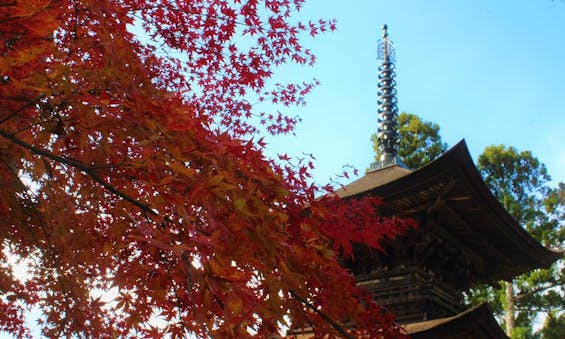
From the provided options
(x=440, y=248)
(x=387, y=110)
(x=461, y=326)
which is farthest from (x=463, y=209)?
(x=387, y=110)

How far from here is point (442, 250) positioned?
8.41 meters

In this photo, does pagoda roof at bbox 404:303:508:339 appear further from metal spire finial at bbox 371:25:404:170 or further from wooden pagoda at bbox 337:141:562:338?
metal spire finial at bbox 371:25:404:170

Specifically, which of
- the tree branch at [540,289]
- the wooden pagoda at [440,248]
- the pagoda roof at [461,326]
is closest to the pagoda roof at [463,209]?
the wooden pagoda at [440,248]

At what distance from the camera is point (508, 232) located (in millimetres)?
8867

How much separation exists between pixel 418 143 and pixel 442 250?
11.5 m

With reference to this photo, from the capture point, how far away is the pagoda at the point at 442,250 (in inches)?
277

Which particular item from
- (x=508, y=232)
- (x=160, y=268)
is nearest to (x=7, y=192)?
(x=160, y=268)

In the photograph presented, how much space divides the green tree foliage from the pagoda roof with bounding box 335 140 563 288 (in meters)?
8.79

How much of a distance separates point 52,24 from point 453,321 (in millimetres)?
5951

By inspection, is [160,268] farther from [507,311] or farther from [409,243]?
[507,311]

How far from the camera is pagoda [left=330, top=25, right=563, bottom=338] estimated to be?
7023mm

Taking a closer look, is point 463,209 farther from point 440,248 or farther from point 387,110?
point 387,110

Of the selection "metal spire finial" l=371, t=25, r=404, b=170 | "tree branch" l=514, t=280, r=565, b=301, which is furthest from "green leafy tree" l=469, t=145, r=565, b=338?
"metal spire finial" l=371, t=25, r=404, b=170

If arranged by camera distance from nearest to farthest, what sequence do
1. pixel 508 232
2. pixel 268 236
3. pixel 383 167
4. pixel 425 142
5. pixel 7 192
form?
pixel 268 236
pixel 7 192
pixel 508 232
pixel 383 167
pixel 425 142
